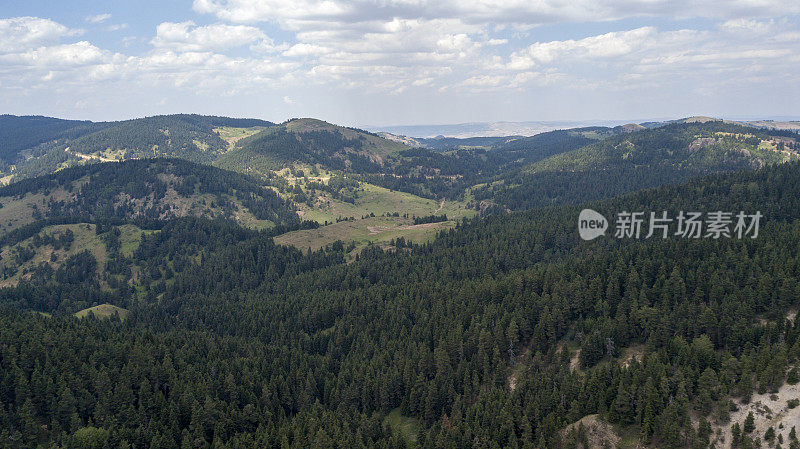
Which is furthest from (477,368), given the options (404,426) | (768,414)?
(768,414)

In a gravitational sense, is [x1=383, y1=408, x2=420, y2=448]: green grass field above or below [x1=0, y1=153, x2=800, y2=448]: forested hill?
below

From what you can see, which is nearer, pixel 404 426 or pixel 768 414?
pixel 768 414

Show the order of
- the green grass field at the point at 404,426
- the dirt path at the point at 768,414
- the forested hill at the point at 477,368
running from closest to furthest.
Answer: the dirt path at the point at 768,414 → the forested hill at the point at 477,368 → the green grass field at the point at 404,426

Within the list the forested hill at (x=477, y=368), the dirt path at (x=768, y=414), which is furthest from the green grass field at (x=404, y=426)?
the dirt path at (x=768, y=414)

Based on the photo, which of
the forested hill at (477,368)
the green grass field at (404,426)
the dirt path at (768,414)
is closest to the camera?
the dirt path at (768,414)

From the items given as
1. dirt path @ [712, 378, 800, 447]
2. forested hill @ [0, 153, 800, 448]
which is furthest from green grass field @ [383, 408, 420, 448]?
dirt path @ [712, 378, 800, 447]

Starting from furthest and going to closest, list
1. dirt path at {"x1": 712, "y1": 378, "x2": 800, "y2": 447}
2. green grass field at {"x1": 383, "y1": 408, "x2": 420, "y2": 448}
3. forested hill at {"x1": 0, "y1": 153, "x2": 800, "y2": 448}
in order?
green grass field at {"x1": 383, "y1": 408, "x2": 420, "y2": 448}, forested hill at {"x1": 0, "y1": 153, "x2": 800, "y2": 448}, dirt path at {"x1": 712, "y1": 378, "x2": 800, "y2": 447}

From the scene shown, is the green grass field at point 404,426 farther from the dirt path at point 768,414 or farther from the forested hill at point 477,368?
the dirt path at point 768,414

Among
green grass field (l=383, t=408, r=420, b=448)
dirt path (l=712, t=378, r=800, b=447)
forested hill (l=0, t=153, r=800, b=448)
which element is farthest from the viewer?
green grass field (l=383, t=408, r=420, b=448)

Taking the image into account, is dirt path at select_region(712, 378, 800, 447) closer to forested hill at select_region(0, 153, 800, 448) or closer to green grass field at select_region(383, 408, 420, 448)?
forested hill at select_region(0, 153, 800, 448)

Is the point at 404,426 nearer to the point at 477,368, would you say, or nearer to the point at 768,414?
the point at 477,368

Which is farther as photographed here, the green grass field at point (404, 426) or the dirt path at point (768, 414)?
the green grass field at point (404, 426)

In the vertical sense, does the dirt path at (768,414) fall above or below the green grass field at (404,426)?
above
